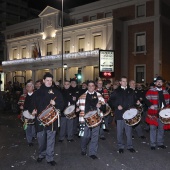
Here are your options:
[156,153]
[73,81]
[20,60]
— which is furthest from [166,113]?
[20,60]

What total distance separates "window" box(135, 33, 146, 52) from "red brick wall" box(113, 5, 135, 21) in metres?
2.29

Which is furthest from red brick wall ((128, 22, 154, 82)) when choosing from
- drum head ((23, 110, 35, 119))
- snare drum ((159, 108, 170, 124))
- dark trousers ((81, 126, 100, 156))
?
dark trousers ((81, 126, 100, 156))

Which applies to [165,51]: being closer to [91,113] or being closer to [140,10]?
[140,10]

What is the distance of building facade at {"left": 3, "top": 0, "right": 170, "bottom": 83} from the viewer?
31.4 meters

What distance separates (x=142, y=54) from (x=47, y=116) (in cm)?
2691

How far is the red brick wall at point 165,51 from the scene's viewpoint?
31.8 metres

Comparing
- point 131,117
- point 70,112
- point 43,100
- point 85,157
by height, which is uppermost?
point 43,100

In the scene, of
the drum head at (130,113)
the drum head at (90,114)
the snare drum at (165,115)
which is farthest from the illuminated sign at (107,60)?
the drum head at (90,114)

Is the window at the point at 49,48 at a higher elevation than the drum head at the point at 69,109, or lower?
higher

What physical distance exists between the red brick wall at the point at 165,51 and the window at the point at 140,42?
6.64ft

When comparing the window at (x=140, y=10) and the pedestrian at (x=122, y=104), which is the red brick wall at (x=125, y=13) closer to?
the window at (x=140, y=10)

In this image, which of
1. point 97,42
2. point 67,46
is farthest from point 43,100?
point 67,46

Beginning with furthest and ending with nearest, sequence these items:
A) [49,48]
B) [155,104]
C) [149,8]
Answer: [49,48] → [149,8] → [155,104]

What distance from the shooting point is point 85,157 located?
24.4 ft
